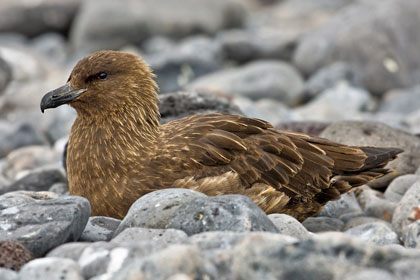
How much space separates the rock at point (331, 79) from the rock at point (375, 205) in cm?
724

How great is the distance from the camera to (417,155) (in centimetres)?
760

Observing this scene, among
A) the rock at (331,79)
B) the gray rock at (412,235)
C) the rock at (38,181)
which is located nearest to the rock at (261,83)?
the rock at (331,79)

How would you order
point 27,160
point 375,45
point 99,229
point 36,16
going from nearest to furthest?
point 99,229
point 27,160
point 375,45
point 36,16

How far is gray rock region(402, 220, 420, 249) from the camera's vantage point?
530 cm

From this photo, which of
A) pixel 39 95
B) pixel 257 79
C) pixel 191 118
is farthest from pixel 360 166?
pixel 39 95

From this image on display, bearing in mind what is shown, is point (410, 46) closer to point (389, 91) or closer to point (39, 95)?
point (389, 91)

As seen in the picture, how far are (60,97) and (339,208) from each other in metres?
2.86

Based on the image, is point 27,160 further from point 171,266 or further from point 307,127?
point 171,266

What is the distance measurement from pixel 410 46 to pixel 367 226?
10131 millimetres

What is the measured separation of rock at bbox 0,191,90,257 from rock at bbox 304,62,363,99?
10.1 metres

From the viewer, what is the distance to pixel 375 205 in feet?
22.2

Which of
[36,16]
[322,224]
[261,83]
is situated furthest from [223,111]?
[36,16]

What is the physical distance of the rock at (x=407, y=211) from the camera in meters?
5.79

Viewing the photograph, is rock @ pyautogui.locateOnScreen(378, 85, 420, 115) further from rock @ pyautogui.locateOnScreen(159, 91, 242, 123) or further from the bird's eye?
the bird's eye
